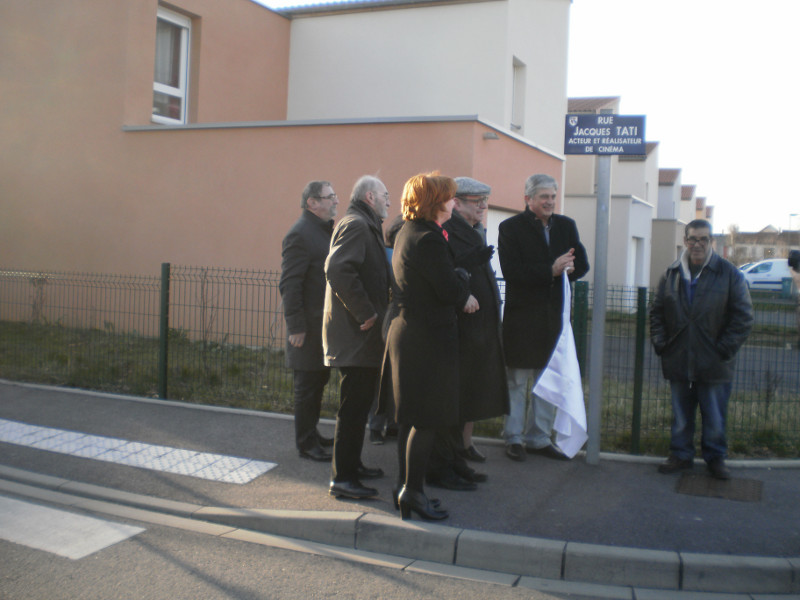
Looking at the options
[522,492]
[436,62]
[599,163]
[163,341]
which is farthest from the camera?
[436,62]

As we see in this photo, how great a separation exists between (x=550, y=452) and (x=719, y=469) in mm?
1200

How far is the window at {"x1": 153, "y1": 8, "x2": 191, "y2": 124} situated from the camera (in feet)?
44.9

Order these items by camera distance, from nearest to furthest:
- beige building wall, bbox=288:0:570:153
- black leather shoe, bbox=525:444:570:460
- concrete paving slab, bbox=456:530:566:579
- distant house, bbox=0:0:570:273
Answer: concrete paving slab, bbox=456:530:566:579, black leather shoe, bbox=525:444:570:460, distant house, bbox=0:0:570:273, beige building wall, bbox=288:0:570:153

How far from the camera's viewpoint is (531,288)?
18.7 feet

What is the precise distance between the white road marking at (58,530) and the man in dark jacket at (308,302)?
1555mm

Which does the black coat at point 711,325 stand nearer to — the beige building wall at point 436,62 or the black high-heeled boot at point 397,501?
the black high-heeled boot at point 397,501

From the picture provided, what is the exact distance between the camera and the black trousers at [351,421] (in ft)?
16.2

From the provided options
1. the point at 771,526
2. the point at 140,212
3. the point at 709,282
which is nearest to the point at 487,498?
the point at 771,526

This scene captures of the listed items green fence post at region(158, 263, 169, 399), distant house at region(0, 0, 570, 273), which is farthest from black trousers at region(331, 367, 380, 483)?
distant house at region(0, 0, 570, 273)

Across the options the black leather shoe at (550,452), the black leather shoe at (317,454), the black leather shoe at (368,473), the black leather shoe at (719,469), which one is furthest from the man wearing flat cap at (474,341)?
the black leather shoe at (719,469)

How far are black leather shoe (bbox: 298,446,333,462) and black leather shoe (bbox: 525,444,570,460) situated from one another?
1.55m

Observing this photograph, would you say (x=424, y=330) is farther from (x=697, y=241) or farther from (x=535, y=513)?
(x=697, y=241)

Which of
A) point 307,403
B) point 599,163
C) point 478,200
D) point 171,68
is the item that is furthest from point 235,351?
point 171,68

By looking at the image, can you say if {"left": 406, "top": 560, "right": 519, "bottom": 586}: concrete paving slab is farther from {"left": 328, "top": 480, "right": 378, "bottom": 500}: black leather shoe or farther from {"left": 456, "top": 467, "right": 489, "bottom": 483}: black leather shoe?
{"left": 456, "top": 467, "right": 489, "bottom": 483}: black leather shoe
